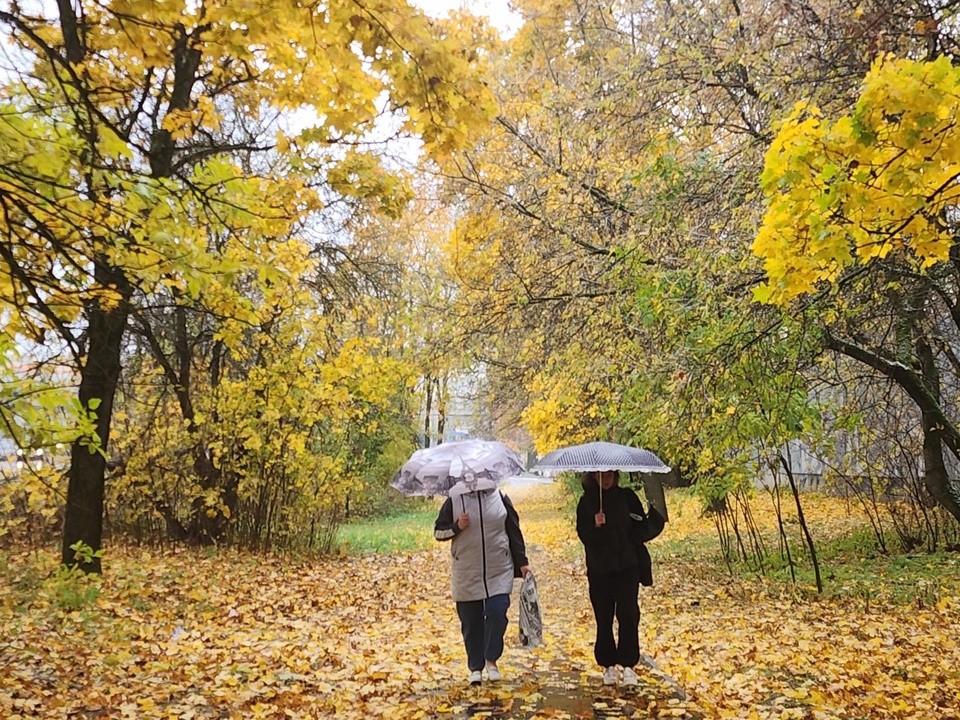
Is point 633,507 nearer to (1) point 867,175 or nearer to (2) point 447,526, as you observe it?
(2) point 447,526

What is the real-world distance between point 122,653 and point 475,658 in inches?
119

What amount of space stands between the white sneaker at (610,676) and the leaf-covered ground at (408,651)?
9 cm

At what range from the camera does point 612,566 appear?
5.25 metres

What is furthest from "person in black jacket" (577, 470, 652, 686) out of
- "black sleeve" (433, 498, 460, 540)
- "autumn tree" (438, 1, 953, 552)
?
"autumn tree" (438, 1, 953, 552)

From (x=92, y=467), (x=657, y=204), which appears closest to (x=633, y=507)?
(x=657, y=204)

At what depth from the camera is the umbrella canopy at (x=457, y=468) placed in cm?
541

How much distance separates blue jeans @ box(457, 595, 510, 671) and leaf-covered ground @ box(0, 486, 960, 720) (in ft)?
0.73

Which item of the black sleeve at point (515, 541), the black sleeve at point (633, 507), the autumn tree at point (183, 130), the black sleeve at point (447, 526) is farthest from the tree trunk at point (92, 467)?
the black sleeve at point (633, 507)

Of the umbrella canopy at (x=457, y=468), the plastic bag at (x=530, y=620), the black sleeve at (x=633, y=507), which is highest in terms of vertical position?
the umbrella canopy at (x=457, y=468)

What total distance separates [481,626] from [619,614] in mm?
998

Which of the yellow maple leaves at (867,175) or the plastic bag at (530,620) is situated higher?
the yellow maple leaves at (867,175)

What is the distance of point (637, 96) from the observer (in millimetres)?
7824

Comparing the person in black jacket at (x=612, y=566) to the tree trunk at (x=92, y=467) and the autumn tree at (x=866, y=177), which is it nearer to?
the autumn tree at (x=866, y=177)

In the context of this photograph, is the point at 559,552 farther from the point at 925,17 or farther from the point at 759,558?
the point at 925,17
